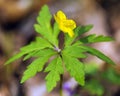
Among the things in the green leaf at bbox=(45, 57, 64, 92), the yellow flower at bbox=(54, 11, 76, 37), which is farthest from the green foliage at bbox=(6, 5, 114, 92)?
the yellow flower at bbox=(54, 11, 76, 37)

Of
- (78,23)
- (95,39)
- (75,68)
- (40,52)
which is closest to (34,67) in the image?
(40,52)

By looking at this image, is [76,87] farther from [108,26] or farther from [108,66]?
[108,26]

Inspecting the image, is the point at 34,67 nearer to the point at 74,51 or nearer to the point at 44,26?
the point at 74,51

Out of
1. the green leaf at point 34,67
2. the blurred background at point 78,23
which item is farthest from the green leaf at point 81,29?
the blurred background at point 78,23

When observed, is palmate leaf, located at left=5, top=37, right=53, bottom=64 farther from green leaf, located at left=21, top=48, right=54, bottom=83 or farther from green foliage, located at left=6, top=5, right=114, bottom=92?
green leaf, located at left=21, top=48, right=54, bottom=83

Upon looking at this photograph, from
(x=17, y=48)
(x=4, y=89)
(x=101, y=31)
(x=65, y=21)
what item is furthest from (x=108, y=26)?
(x=65, y=21)
